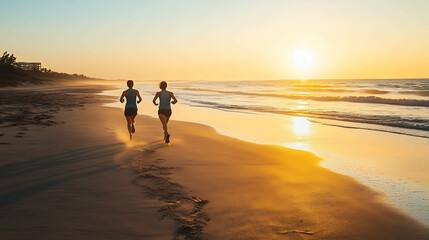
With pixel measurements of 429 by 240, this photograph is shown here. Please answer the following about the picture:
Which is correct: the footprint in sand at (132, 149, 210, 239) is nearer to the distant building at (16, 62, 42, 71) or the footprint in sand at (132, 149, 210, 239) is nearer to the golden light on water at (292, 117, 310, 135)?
the golden light on water at (292, 117, 310, 135)

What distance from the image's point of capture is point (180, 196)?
16.2 feet

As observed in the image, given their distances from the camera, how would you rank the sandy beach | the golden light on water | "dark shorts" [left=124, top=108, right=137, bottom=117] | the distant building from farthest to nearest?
1. the distant building
2. the golden light on water
3. "dark shorts" [left=124, top=108, right=137, bottom=117]
4. the sandy beach

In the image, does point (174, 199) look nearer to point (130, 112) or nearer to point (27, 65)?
point (130, 112)

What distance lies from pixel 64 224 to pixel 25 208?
0.82 metres

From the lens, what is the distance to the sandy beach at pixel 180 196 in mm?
3820

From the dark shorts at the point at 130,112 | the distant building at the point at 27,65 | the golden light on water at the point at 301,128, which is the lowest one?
the golden light on water at the point at 301,128

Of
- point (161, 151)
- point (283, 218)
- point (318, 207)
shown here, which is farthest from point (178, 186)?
point (161, 151)

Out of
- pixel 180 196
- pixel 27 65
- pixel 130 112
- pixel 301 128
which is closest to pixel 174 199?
pixel 180 196

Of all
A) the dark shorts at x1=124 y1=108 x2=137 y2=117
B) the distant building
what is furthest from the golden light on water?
the distant building

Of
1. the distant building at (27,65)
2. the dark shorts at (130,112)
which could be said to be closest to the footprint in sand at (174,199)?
the dark shorts at (130,112)

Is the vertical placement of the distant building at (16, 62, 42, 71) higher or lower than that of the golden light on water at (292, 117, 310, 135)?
higher

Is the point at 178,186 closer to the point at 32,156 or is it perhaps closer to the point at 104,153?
the point at 104,153

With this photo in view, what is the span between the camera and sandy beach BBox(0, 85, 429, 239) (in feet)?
12.5

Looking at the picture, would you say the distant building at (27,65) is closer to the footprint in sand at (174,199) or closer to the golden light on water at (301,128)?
→ the golden light on water at (301,128)
